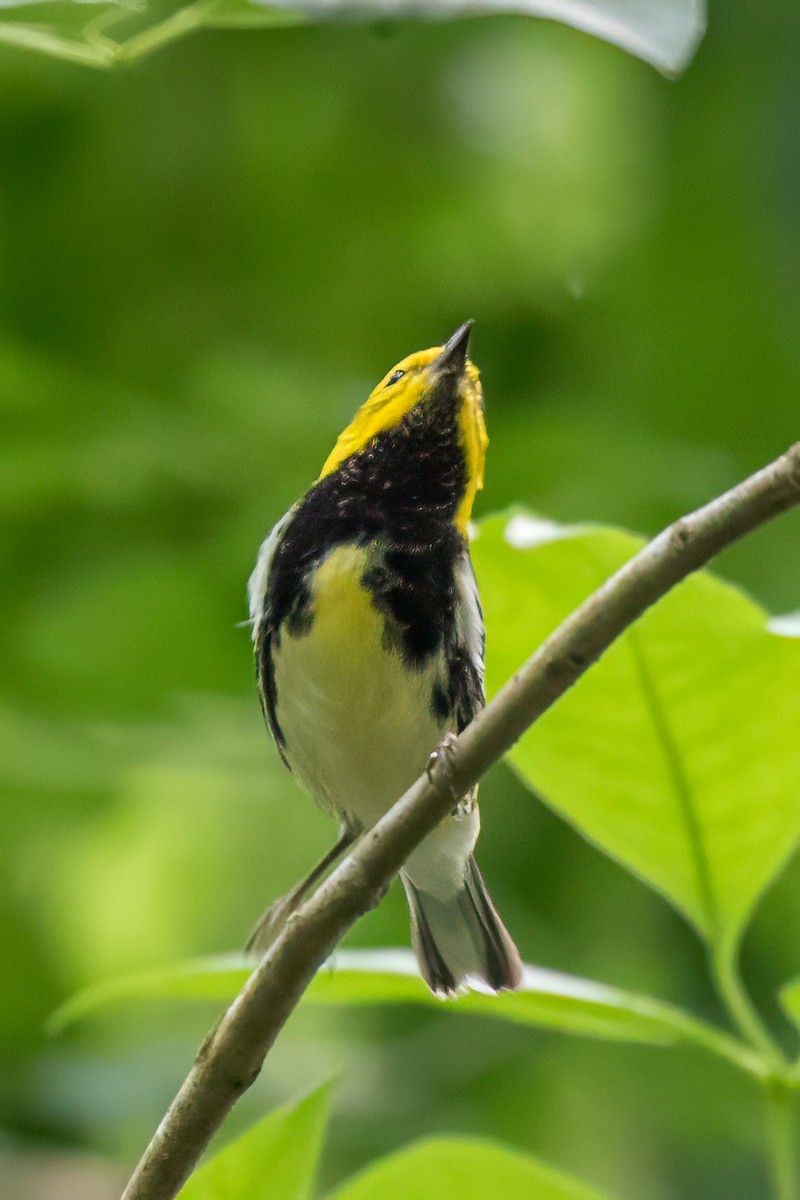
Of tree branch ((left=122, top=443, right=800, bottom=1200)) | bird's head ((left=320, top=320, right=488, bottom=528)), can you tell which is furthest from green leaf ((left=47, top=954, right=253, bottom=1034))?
bird's head ((left=320, top=320, right=488, bottom=528))

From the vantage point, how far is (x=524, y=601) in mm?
1485

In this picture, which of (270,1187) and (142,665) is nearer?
(270,1187)

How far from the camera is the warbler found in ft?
6.59

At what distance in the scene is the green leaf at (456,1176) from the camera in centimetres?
127

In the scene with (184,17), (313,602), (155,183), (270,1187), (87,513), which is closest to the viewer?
(270,1187)

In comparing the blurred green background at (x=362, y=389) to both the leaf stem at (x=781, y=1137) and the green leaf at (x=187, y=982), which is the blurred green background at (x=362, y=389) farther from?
the leaf stem at (x=781, y=1137)

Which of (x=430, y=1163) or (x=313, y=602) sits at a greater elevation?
(x=313, y=602)

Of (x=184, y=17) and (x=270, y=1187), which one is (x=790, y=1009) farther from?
(x=184, y=17)

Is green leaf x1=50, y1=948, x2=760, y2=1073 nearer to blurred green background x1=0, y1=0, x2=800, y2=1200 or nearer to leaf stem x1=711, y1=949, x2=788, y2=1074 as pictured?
leaf stem x1=711, y1=949, x2=788, y2=1074

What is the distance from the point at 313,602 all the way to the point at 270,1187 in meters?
0.88

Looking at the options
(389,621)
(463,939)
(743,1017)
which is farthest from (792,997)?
(463,939)

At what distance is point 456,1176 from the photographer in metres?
1.29

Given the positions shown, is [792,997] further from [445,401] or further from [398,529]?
[445,401]

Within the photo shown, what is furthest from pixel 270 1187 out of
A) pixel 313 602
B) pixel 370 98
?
pixel 370 98
